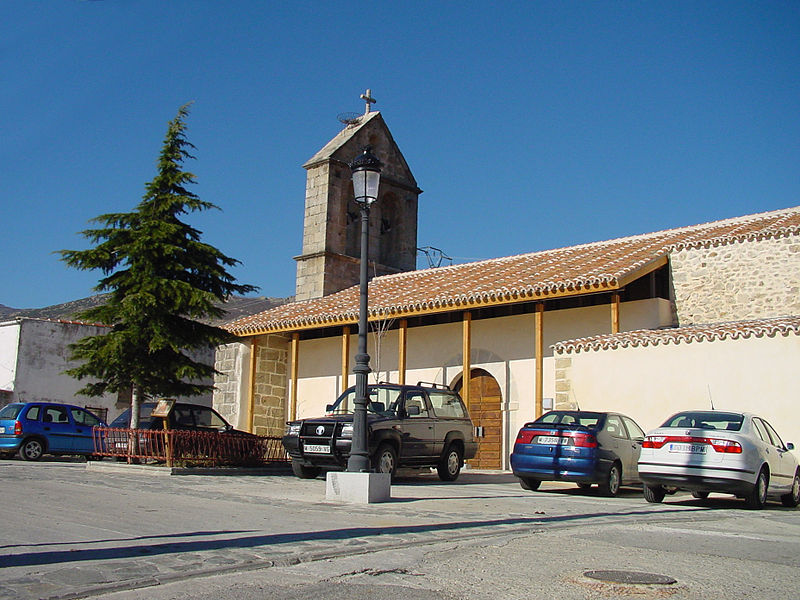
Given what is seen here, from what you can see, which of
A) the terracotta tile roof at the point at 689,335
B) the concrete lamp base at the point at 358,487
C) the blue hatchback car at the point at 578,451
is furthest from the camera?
the terracotta tile roof at the point at 689,335

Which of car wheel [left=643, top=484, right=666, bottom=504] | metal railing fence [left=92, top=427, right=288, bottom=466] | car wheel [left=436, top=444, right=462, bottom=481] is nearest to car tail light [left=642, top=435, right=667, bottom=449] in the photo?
car wheel [left=643, top=484, right=666, bottom=504]

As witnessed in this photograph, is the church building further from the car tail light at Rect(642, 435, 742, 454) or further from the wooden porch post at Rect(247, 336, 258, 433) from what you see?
the car tail light at Rect(642, 435, 742, 454)

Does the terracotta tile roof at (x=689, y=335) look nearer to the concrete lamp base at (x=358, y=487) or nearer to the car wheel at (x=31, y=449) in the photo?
the concrete lamp base at (x=358, y=487)

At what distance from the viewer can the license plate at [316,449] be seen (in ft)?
47.2

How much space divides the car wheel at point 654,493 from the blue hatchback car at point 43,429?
519 inches

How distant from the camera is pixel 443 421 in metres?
15.9

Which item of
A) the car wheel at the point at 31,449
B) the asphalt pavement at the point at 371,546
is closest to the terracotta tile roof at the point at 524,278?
the car wheel at the point at 31,449

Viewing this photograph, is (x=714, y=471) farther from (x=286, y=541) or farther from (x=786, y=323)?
(x=286, y=541)

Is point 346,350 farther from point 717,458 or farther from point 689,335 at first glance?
point 717,458

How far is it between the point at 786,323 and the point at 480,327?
8.55 metres

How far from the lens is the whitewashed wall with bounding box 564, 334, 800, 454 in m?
14.6

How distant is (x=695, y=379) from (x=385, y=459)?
6097 mm

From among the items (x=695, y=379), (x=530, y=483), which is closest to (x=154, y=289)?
(x=530, y=483)

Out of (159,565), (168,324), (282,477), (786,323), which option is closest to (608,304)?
(786,323)
